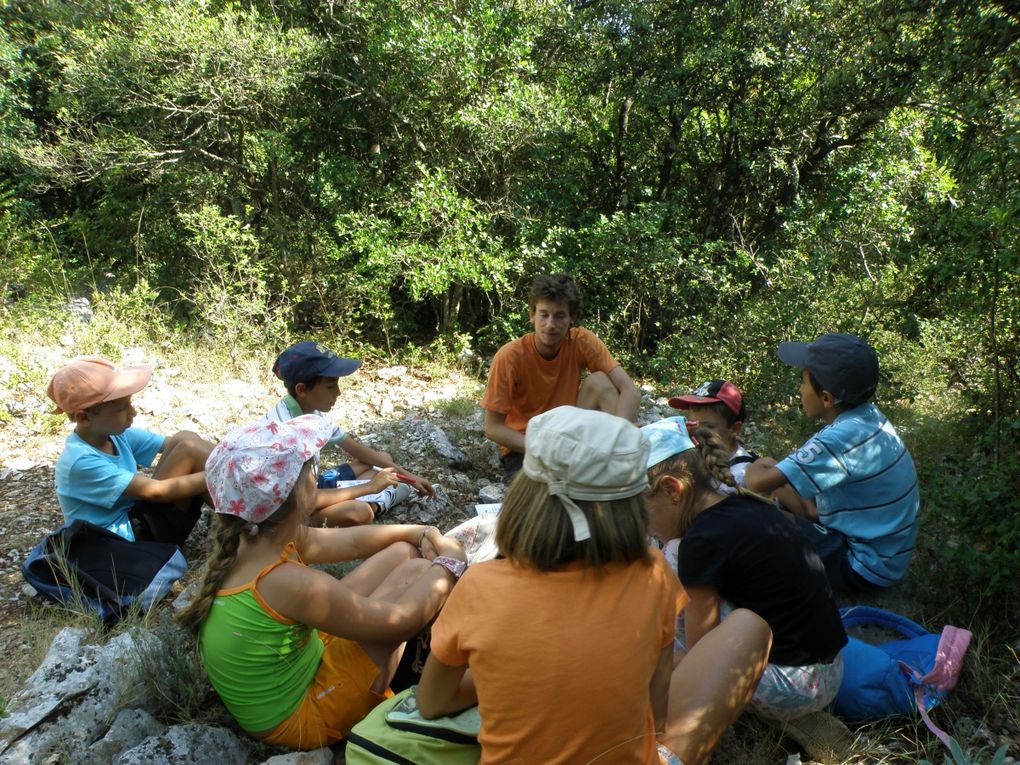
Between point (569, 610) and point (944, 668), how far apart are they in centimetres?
152

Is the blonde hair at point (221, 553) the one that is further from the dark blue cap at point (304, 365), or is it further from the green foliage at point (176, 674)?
the dark blue cap at point (304, 365)

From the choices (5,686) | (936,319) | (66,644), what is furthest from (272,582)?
(936,319)

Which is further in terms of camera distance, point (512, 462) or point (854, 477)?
point (512, 462)

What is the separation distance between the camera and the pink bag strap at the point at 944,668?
232cm

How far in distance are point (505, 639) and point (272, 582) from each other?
82cm

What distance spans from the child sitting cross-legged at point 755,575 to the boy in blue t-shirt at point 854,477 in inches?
27.6

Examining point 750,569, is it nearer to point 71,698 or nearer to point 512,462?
point 71,698

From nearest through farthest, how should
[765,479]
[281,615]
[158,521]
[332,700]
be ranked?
1. [281,615]
2. [332,700]
3. [765,479]
4. [158,521]

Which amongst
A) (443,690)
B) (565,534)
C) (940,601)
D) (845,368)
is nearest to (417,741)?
(443,690)

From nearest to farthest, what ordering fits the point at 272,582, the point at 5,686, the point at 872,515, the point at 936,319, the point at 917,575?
1. the point at 272,582
2. the point at 5,686
3. the point at 872,515
4. the point at 917,575
5. the point at 936,319

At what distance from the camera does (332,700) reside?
2248mm

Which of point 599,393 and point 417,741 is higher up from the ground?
point 599,393

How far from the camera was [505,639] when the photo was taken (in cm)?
162

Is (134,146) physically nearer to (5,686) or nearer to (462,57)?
(462,57)
